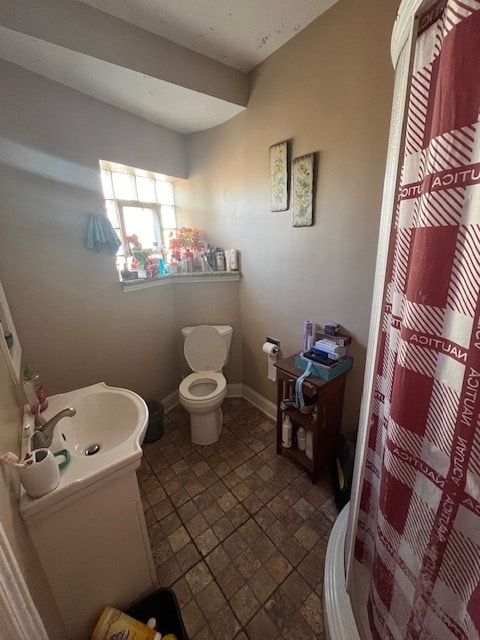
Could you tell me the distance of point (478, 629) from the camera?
51 cm

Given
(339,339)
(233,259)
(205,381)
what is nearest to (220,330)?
(205,381)

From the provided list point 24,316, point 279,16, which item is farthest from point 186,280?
point 279,16

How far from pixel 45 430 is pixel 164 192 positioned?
2237mm

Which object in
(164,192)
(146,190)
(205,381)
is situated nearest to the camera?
(205,381)

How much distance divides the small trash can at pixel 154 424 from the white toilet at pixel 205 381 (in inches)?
A: 10.7

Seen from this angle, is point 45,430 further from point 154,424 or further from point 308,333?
point 308,333

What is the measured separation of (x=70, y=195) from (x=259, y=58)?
1.49 metres

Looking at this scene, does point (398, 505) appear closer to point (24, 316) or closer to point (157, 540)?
point (157, 540)

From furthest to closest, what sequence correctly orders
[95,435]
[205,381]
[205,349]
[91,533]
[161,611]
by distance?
[205,349] < [205,381] < [95,435] < [161,611] < [91,533]

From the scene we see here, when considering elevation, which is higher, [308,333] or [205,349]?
[308,333]

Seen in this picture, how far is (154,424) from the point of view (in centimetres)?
194

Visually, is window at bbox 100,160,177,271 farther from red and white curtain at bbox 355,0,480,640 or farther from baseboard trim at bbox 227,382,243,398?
red and white curtain at bbox 355,0,480,640

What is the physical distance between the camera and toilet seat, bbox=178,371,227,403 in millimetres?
1785

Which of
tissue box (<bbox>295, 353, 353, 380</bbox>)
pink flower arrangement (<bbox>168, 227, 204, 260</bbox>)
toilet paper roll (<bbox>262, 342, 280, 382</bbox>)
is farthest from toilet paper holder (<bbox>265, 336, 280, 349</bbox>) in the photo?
pink flower arrangement (<bbox>168, 227, 204, 260</bbox>)
